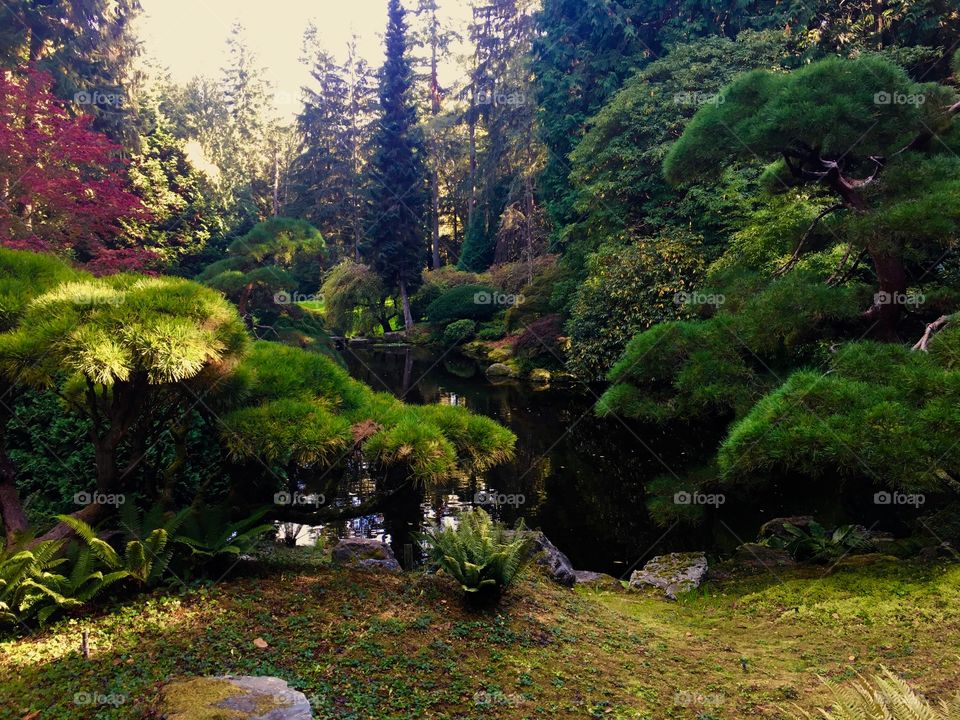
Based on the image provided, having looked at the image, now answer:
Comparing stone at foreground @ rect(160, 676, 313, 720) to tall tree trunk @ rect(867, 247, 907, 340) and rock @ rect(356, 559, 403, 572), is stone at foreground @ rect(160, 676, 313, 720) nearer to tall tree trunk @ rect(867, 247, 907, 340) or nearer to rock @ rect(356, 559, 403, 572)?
rock @ rect(356, 559, 403, 572)

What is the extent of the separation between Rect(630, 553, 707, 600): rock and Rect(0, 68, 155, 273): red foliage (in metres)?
9.17

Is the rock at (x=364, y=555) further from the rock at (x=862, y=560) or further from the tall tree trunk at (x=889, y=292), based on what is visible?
the tall tree trunk at (x=889, y=292)

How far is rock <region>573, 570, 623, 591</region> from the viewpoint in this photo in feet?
19.7

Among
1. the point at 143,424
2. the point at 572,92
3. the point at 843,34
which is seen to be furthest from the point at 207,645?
the point at 572,92

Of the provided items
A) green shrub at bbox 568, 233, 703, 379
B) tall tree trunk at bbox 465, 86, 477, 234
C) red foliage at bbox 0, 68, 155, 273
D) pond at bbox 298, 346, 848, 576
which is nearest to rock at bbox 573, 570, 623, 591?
pond at bbox 298, 346, 848, 576

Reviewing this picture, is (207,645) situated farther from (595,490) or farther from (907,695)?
(595,490)

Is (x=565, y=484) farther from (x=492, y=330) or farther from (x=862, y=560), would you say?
(x=492, y=330)

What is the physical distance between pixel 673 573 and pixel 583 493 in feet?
9.91

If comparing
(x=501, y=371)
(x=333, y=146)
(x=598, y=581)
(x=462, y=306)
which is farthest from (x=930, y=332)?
(x=333, y=146)

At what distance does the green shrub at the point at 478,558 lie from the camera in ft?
13.2

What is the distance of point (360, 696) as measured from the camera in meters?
2.96

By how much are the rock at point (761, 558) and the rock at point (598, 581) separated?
1378mm

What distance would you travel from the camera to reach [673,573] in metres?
6.12

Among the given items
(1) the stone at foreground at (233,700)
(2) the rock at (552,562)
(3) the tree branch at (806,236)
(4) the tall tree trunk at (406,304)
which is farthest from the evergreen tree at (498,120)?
(1) the stone at foreground at (233,700)
